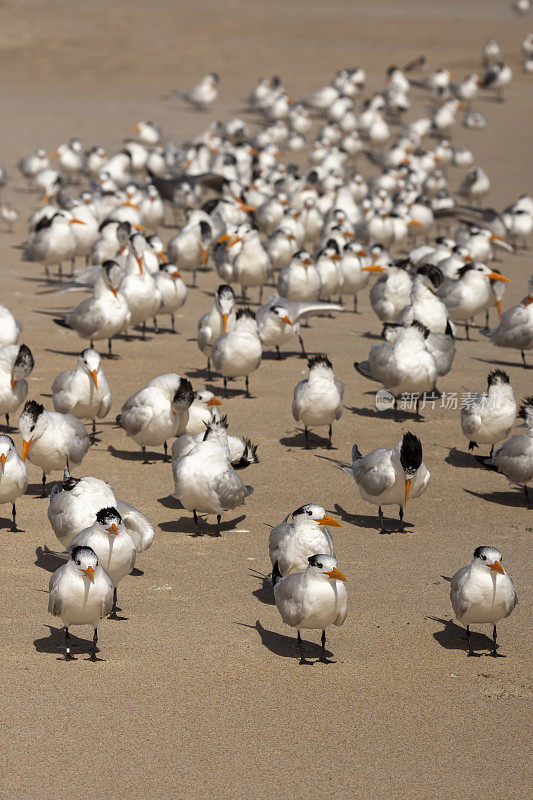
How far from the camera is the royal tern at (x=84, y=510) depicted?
8508 mm

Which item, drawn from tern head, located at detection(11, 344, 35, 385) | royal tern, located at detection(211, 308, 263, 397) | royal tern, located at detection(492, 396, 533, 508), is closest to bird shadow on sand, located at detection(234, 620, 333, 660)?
royal tern, located at detection(492, 396, 533, 508)

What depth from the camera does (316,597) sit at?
7422mm

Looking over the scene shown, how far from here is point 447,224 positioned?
27.3 meters

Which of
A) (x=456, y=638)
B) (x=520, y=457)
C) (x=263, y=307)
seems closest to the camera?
(x=456, y=638)

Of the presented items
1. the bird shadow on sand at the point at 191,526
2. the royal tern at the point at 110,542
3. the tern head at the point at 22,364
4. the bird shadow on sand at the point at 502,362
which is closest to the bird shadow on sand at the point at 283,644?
the royal tern at the point at 110,542

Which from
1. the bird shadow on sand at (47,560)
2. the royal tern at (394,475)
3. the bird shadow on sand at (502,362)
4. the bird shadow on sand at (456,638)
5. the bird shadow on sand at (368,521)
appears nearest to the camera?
the bird shadow on sand at (456,638)

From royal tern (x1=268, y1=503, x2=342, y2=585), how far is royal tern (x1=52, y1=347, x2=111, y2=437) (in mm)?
3920

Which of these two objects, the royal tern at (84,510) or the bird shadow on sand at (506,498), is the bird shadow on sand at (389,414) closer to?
the bird shadow on sand at (506,498)

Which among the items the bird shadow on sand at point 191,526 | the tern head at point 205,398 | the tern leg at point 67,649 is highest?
the tern head at point 205,398

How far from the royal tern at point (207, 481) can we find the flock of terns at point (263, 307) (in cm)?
2

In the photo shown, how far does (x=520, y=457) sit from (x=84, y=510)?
435 centimetres

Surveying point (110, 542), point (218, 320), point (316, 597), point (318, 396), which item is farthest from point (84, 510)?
point (218, 320)

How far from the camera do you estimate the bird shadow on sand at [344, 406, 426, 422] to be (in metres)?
13.5

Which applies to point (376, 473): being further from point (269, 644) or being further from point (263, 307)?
point (263, 307)
